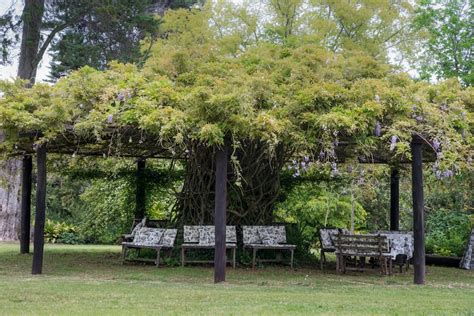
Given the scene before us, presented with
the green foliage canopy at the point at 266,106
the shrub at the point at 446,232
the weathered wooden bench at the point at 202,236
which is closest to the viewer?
the green foliage canopy at the point at 266,106

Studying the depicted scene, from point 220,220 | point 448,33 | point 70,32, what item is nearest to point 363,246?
point 220,220

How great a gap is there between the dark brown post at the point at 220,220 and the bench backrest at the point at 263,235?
9.50 feet

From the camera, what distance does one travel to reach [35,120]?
999 cm

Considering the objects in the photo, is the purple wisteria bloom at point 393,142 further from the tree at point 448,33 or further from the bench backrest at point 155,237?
the tree at point 448,33

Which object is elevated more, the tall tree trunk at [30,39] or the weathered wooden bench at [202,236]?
the tall tree trunk at [30,39]

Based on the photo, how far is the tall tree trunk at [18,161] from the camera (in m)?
19.3

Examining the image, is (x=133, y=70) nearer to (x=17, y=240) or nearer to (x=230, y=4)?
(x=230, y=4)

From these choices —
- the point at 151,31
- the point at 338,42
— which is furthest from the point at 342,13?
the point at 151,31

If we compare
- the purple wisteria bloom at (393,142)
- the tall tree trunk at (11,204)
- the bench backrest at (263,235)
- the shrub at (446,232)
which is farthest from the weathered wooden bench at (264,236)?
the tall tree trunk at (11,204)

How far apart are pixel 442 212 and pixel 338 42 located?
22.4ft

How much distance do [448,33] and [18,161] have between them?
568 inches

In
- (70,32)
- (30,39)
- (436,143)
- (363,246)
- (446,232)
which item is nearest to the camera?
(436,143)

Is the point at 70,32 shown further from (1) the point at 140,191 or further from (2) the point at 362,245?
(2) the point at 362,245

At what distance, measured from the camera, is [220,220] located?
32.5 feet
